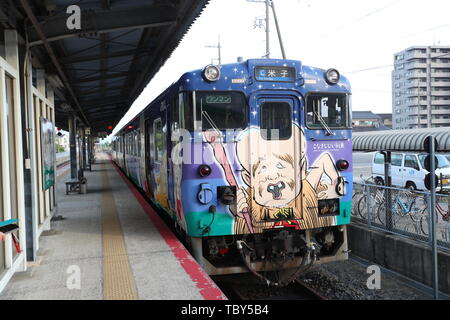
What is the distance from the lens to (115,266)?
5.45 meters

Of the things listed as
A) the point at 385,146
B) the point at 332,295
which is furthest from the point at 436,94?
the point at 332,295

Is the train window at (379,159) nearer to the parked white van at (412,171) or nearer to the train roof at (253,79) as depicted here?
the parked white van at (412,171)

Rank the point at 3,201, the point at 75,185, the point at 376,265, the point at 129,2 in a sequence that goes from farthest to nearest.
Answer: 1. the point at 75,185
2. the point at 376,265
3. the point at 129,2
4. the point at 3,201

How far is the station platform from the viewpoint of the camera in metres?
4.51

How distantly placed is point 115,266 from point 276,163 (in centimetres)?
251

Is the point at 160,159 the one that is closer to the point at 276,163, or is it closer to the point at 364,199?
the point at 276,163

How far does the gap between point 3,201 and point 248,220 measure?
9.68ft

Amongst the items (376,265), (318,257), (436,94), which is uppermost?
(436,94)

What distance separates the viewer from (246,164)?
5590 mm

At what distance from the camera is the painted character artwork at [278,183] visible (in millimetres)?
5562

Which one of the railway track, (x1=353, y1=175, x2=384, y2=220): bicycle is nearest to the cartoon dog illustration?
the railway track

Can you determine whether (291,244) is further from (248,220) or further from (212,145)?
(212,145)

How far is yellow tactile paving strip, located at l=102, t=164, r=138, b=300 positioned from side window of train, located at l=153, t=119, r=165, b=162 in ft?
5.07

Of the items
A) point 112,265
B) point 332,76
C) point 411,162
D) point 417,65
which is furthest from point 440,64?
point 112,265
